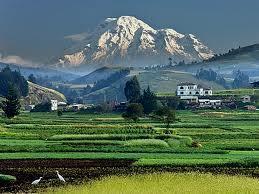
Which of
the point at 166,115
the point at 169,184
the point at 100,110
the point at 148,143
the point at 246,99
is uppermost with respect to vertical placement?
the point at 246,99

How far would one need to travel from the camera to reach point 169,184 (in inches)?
1410

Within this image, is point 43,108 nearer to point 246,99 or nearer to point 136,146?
point 246,99

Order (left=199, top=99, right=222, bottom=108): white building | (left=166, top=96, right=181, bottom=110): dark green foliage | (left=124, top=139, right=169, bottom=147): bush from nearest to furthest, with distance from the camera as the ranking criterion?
(left=124, top=139, right=169, bottom=147): bush → (left=166, top=96, right=181, bottom=110): dark green foliage → (left=199, top=99, right=222, bottom=108): white building

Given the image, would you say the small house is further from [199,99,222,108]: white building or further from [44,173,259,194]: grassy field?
[44,173,259,194]: grassy field

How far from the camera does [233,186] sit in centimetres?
3531

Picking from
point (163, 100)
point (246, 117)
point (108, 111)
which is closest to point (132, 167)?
point (246, 117)

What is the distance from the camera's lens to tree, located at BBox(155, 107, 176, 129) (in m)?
98.4

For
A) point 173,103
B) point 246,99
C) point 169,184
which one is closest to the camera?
point 169,184

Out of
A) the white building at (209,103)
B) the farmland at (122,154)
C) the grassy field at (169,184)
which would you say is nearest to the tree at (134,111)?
the farmland at (122,154)

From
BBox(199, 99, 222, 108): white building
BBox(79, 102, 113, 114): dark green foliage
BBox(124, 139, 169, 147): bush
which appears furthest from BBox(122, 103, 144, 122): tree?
BBox(199, 99, 222, 108): white building

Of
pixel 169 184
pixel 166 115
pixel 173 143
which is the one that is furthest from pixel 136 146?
pixel 166 115

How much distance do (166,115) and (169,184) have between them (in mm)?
67781

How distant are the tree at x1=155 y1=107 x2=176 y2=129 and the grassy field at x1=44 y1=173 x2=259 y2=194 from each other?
54.9m

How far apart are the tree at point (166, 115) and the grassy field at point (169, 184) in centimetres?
5488
